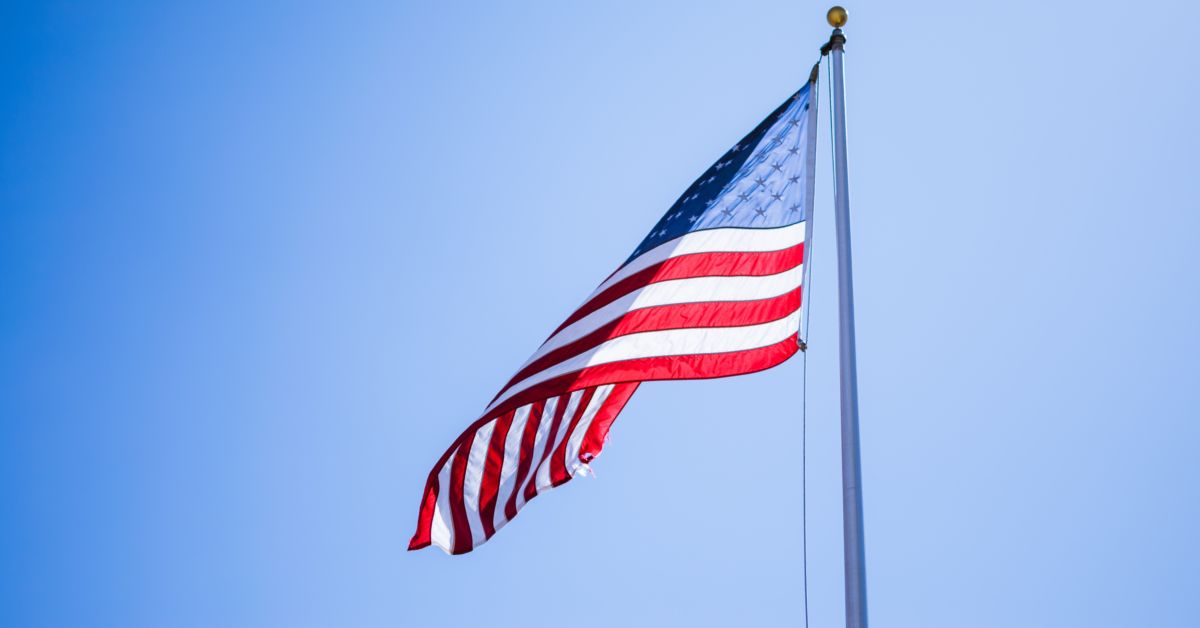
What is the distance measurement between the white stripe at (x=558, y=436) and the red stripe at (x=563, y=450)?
2cm

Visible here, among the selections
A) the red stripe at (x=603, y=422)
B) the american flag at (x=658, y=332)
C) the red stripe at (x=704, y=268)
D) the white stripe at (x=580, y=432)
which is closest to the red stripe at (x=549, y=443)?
the american flag at (x=658, y=332)

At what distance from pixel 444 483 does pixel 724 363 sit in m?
2.89

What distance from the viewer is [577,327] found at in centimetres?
1041

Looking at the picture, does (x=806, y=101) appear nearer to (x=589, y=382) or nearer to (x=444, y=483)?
(x=589, y=382)

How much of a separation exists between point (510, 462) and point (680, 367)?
6.80 ft

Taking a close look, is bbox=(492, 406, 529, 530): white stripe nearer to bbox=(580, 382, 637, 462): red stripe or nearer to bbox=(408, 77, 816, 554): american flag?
bbox=(408, 77, 816, 554): american flag

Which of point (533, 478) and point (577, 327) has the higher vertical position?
point (577, 327)

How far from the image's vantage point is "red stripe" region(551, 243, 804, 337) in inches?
401

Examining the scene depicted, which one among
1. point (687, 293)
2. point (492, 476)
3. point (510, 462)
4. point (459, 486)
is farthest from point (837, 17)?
point (459, 486)

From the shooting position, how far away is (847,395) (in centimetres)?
843

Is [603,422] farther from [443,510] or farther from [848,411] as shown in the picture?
[848,411]

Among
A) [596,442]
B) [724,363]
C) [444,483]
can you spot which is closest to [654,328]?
[724,363]

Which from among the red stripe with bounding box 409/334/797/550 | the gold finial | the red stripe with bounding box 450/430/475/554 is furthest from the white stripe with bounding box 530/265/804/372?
the gold finial

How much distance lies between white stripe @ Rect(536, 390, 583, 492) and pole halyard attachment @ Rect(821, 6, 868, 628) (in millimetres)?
2788
